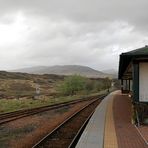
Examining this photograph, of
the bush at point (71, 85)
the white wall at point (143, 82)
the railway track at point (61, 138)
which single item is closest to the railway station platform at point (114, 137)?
the railway track at point (61, 138)

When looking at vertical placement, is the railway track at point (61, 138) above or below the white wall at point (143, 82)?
below

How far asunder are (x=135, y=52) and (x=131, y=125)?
328cm

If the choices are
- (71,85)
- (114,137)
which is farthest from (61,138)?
(71,85)

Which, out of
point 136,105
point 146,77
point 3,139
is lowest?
point 3,139

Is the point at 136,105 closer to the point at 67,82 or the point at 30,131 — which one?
the point at 30,131

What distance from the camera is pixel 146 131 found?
15.5 meters

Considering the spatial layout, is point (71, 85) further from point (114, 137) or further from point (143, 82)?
point (114, 137)

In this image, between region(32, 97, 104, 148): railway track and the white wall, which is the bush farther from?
the white wall

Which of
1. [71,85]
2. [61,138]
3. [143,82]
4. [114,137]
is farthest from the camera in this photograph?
[71,85]

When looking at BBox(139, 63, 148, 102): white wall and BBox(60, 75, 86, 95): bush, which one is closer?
BBox(139, 63, 148, 102): white wall

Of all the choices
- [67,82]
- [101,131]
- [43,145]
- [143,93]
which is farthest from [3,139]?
[67,82]

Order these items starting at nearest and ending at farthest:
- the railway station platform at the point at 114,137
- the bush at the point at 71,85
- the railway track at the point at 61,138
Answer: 1. the railway station platform at the point at 114,137
2. the railway track at the point at 61,138
3. the bush at the point at 71,85

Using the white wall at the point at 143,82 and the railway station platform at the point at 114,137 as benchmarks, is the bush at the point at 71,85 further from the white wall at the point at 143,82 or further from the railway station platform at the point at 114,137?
the railway station platform at the point at 114,137

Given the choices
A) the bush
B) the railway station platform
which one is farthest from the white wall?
the bush
